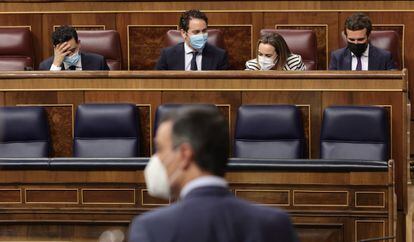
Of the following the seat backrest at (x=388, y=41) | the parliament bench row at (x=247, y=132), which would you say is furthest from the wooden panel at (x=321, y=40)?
the parliament bench row at (x=247, y=132)

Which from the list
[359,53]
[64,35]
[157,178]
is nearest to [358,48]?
[359,53]

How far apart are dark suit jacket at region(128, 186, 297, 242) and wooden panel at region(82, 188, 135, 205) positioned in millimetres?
1303

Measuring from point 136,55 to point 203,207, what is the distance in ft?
8.34

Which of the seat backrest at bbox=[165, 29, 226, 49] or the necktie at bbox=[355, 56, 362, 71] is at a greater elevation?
the seat backrest at bbox=[165, 29, 226, 49]

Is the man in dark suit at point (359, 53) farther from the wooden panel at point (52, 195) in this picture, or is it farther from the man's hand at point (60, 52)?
the wooden panel at point (52, 195)

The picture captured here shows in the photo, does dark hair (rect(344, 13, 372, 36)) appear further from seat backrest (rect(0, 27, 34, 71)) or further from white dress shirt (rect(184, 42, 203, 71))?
seat backrest (rect(0, 27, 34, 71))

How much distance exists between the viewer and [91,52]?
3408 millimetres

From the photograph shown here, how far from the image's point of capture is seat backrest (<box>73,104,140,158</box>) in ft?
9.07

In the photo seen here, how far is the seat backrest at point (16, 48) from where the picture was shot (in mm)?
3461

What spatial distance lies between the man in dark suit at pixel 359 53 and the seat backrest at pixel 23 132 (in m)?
0.95

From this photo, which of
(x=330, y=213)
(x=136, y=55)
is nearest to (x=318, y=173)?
(x=330, y=213)

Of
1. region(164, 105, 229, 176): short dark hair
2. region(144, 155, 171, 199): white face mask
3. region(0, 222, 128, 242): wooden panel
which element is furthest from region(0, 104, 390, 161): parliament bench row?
region(164, 105, 229, 176): short dark hair

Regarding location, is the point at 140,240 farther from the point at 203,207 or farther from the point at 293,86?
the point at 293,86

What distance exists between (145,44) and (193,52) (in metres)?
0.39
